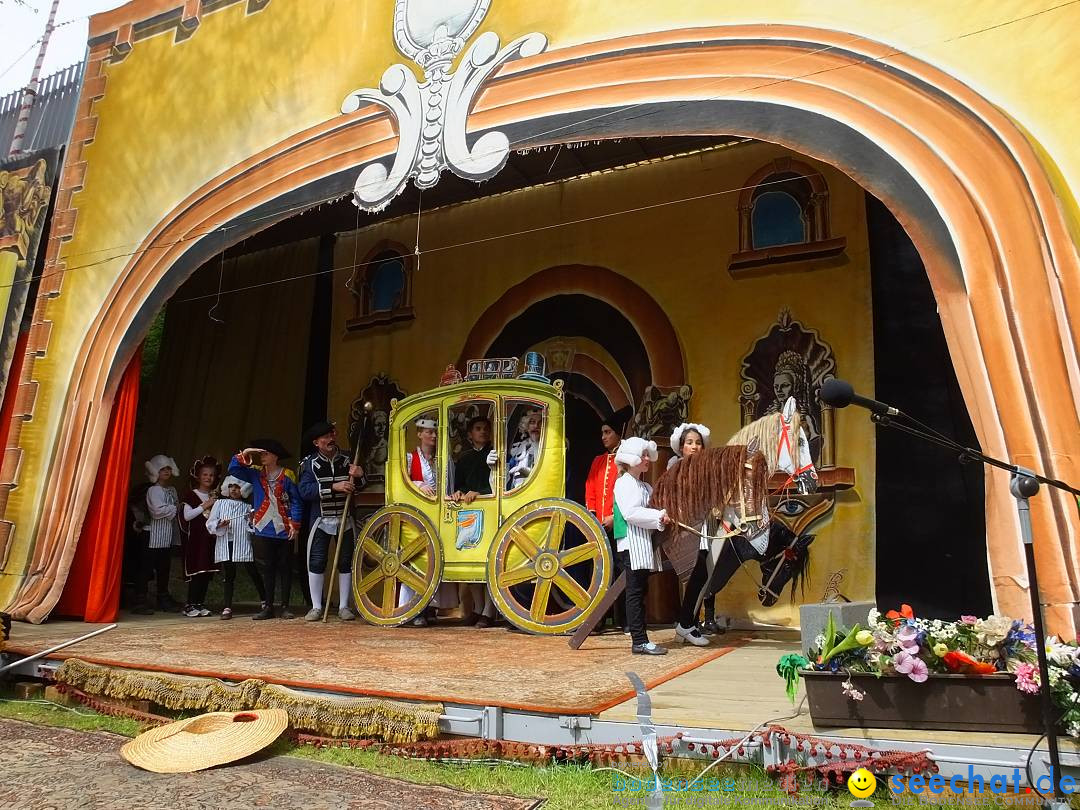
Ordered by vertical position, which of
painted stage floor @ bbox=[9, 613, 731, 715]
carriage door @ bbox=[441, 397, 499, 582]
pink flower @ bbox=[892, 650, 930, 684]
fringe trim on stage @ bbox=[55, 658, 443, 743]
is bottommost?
fringe trim on stage @ bbox=[55, 658, 443, 743]

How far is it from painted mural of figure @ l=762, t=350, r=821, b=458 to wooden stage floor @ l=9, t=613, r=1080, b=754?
4.76 ft

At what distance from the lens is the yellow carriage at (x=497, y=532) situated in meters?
5.01

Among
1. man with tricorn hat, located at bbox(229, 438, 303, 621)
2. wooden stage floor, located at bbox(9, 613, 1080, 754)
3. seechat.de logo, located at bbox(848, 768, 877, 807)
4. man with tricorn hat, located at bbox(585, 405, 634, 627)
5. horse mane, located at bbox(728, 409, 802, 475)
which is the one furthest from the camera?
man with tricorn hat, located at bbox(229, 438, 303, 621)

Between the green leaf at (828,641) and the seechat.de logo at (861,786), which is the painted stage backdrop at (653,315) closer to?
the green leaf at (828,641)

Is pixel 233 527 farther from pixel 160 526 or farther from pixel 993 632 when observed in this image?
pixel 993 632

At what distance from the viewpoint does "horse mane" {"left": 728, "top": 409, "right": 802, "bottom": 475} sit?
4277 mm

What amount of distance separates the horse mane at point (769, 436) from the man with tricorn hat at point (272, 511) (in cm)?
361

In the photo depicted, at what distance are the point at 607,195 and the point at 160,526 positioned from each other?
482 centimetres

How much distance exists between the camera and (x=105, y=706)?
3.65 meters

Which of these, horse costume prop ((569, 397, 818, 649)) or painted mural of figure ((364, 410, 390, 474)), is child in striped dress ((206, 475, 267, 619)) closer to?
painted mural of figure ((364, 410, 390, 474))

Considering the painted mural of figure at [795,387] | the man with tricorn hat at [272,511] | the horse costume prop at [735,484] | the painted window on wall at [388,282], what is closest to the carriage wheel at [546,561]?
the horse costume prop at [735,484]

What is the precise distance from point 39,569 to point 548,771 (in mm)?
5119

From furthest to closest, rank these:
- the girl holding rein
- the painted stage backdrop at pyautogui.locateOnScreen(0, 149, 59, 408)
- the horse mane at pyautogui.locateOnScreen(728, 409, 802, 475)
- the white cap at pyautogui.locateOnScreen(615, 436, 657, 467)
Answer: the painted stage backdrop at pyautogui.locateOnScreen(0, 149, 59, 408)
the girl holding rein
the white cap at pyautogui.locateOnScreen(615, 436, 657, 467)
the horse mane at pyautogui.locateOnScreen(728, 409, 802, 475)

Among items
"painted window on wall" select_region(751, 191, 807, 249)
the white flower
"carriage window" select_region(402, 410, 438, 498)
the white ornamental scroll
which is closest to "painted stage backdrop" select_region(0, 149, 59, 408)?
the white ornamental scroll
